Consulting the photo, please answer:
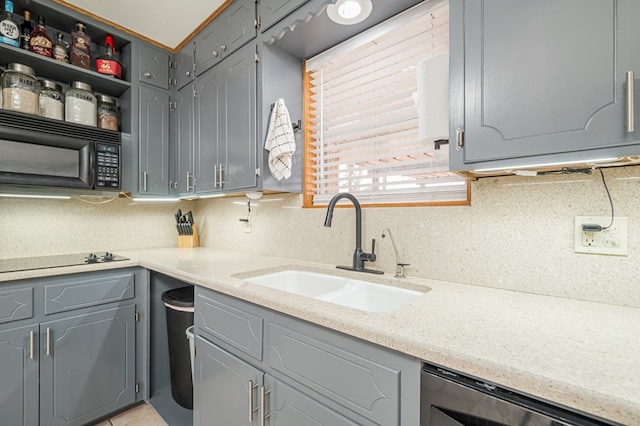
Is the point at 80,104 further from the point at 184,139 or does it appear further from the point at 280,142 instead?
the point at 280,142

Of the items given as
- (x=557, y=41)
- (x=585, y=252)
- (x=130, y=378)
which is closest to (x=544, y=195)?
(x=585, y=252)

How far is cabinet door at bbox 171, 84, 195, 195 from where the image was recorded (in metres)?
2.15

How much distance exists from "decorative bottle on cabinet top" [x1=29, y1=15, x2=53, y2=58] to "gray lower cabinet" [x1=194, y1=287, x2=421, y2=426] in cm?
173

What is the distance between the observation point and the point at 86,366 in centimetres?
161

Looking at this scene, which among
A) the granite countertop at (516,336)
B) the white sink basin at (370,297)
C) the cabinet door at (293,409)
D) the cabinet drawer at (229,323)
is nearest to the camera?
the granite countertop at (516,336)

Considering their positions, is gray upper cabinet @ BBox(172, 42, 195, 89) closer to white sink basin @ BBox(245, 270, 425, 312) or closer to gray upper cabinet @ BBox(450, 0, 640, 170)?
white sink basin @ BBox(245, 270, 425, 312)

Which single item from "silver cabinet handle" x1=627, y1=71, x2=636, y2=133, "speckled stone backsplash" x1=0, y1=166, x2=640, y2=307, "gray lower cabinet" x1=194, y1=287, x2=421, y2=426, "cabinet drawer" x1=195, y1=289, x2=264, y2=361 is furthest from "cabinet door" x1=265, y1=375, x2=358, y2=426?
"silver cabinet handle" x1=627, y1=71, x2=636, y2=133

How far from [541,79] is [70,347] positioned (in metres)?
2.36

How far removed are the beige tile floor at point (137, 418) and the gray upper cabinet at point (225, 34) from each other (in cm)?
225

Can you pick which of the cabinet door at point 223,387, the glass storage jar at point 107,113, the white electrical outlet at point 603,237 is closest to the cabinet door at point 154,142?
the glass storage jar at point 107,113

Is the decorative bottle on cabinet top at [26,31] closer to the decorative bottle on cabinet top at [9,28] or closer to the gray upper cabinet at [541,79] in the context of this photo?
the decorative bottle on cabinet top at [9,28]

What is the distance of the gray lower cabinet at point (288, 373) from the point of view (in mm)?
718

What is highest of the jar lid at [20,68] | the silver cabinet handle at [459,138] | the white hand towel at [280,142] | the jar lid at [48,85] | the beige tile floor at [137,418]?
the jar lid at [20,68]

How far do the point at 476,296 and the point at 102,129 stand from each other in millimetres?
2292
